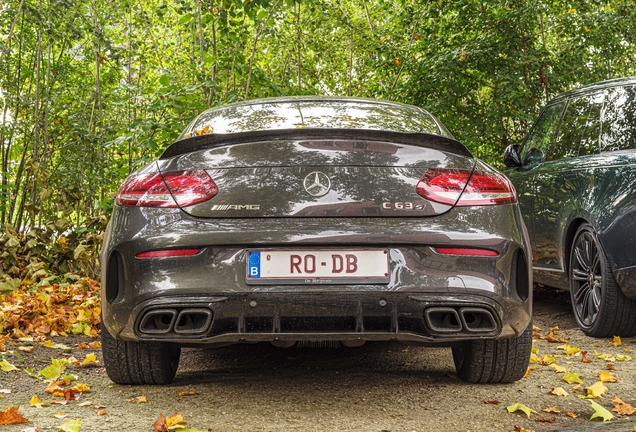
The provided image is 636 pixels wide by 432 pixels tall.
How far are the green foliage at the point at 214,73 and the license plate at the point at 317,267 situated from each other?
5.52m

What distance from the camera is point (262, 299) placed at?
315 centimetres

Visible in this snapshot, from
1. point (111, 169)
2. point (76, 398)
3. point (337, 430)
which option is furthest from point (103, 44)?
point (337, 430)

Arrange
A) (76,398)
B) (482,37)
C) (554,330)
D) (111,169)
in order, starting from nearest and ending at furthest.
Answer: (76,398), (554,330), (111,169), (482,37)

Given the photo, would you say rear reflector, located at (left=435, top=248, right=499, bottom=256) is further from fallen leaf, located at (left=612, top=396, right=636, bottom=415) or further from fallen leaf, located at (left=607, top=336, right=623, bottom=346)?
fallen leaf, located at (left=607, top=336, right=623, bottom=346)

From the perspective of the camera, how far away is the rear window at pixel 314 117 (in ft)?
12.3

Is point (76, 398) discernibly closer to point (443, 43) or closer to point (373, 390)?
point (373, 390)

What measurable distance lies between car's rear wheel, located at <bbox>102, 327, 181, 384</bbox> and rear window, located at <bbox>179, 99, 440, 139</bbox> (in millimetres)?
1099

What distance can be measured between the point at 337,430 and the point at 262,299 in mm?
612

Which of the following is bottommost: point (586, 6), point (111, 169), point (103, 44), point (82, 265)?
point (82, 265)

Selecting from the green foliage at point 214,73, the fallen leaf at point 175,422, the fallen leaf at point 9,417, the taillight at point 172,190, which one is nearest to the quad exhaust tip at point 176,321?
the fallen leaf at point 175,422

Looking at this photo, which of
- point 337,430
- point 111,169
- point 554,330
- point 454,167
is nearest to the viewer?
point 337,430

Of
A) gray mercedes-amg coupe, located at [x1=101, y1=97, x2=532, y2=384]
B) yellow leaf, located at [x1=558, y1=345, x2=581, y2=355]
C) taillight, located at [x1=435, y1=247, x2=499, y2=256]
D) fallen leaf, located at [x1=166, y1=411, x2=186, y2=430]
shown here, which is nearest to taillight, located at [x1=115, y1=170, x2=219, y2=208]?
gray mercedes-amg coupe, located at [x1=101, y1=97, x2=532, y2=384]

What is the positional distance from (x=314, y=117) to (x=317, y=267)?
0.98 meters

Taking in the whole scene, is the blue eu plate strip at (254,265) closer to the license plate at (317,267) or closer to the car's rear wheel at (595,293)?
the license plate at (317,267)
